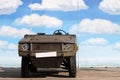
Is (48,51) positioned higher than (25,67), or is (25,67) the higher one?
(48,51)

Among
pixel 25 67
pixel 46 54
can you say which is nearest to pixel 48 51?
pixel 46 54

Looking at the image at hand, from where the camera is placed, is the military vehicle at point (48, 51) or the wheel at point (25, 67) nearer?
the military vehicle at point (48, 51)

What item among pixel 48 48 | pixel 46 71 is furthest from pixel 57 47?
pixel 46 71

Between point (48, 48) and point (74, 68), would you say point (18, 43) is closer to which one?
point (48, 48)

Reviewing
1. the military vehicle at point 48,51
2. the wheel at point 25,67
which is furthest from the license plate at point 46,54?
the wheel at point 25,67

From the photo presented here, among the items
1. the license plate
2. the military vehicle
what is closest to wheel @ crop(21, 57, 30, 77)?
the military vehicle

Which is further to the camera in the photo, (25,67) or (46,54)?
(25,67)

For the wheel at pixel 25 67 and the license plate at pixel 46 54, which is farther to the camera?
the wheel at pixel 25 67

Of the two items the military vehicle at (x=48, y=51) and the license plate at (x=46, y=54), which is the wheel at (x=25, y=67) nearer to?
the military vehicle at (x=48, y=51)

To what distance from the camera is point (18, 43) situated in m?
16.3

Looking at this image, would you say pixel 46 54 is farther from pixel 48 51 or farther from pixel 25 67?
pixel 25 67

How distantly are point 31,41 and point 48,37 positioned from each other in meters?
0.98

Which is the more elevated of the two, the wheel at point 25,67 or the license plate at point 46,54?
the license plate at point 46,54

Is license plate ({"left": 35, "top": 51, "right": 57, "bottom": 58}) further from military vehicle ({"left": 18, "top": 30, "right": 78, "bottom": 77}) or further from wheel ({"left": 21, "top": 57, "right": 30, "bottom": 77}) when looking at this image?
wheel ({"left": 21, "top": 57, "right": 30, "bottom": 77})
